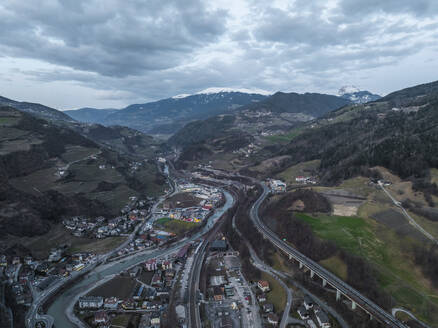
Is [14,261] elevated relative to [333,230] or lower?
lower

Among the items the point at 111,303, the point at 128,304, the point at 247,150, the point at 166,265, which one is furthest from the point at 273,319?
the point at 247,150

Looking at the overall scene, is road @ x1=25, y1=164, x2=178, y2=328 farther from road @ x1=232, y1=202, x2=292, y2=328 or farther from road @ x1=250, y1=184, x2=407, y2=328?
road @ x1=250, y1=184, x2=407, y2=328

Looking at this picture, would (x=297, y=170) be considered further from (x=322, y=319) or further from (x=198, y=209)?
(x=322, y=319)

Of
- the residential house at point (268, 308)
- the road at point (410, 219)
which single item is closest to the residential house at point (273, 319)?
the residential house at point (268, 308)

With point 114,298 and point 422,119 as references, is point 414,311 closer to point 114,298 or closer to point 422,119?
point 114,298

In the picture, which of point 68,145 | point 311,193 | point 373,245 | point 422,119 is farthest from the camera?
point 68,145

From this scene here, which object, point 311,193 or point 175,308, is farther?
point 311,193

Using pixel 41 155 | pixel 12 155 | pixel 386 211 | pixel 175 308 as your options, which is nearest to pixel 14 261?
pixel 175 308

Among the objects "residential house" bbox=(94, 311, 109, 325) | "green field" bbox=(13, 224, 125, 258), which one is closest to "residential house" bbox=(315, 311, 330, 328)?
"residential house" bbox=(94, 311, 109, 325)
